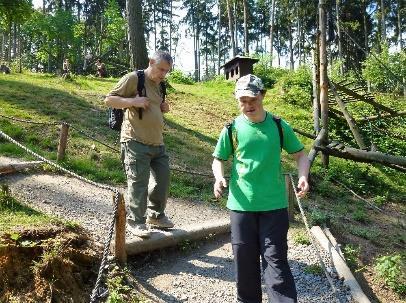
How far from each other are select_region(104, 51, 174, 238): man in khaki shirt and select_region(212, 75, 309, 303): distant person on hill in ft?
4.35

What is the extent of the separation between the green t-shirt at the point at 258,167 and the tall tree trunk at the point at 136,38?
9.88 m

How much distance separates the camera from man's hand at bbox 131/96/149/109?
176 inches

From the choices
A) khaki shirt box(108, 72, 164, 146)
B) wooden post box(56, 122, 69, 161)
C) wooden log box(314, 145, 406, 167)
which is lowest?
wooden log box(314, 145, 406, 167)

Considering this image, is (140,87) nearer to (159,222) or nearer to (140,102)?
(140,102)

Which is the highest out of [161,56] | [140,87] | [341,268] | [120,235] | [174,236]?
[161,56]

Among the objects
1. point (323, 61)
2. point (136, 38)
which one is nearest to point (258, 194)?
point (323, 61)

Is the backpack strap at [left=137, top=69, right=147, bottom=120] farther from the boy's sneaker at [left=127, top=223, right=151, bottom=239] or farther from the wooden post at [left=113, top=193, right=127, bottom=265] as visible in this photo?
the boy's sneaker at [left=127, top=223, right=151, bottom=239]

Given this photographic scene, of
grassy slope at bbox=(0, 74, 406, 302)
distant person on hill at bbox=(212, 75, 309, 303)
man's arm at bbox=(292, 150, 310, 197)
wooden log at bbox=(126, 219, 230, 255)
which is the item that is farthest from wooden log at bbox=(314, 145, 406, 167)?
distant person on hill at bbox=(212, 75, 309, 303)

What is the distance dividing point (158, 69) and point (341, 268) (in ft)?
9.79

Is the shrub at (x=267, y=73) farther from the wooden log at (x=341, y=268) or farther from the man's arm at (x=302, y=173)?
the man's arm at (x=302, y=173)

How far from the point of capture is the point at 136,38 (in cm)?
1299

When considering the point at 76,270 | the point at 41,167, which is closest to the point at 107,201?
the point at 41,167

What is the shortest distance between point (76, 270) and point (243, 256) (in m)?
1.58

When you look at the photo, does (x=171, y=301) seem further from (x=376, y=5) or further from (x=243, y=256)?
(x=376, y=5)
